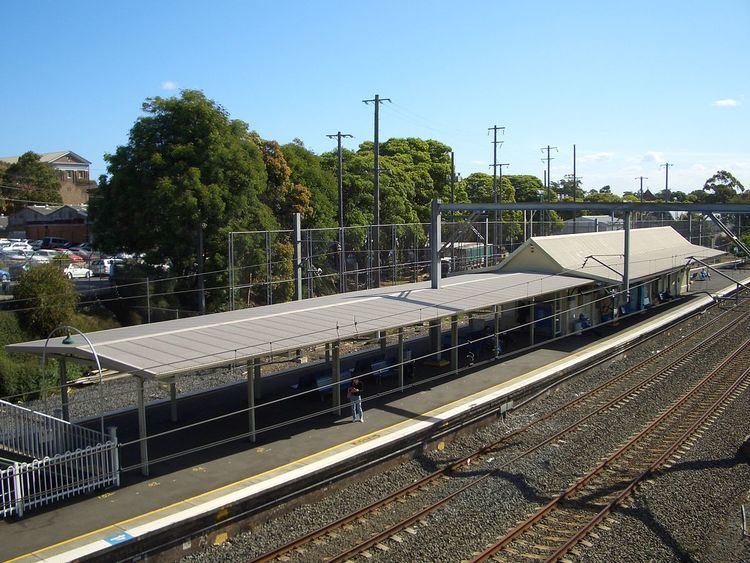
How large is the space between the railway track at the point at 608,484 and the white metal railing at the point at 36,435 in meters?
6.66

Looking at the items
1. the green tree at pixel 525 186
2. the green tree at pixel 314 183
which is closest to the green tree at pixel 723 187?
the green tree at pixel 525 186

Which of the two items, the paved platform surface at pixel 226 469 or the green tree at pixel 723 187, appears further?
the green tree at pixel 723 187

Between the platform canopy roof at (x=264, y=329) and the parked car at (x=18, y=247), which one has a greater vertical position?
the parked car at (x=18, y=247)

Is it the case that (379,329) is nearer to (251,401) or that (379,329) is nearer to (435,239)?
(251,401)

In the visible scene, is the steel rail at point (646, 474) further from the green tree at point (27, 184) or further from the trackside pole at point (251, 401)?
the green tree at point (27, 184)

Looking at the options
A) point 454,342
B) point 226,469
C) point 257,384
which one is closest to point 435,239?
point 454,342

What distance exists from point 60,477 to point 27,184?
5830 centimetres

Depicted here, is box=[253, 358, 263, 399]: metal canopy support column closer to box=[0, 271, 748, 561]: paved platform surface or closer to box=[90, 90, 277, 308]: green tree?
box=[0, 271, 748, 561]: paved platform surface

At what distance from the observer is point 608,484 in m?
12.4

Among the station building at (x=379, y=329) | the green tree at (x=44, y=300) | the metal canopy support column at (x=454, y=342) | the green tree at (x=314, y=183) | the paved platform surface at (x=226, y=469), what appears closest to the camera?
the paved platform surface at (x=226, y=469)

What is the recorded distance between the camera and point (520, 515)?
36.8 feet

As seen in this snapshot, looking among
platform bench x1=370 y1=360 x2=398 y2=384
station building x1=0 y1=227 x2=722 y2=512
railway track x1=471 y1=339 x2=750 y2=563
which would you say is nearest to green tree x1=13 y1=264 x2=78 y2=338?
station building x1=0 y1=227 x2=722 y2=512

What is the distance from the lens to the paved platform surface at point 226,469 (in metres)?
9.17

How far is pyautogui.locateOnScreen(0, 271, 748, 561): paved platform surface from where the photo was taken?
30.1 ft
